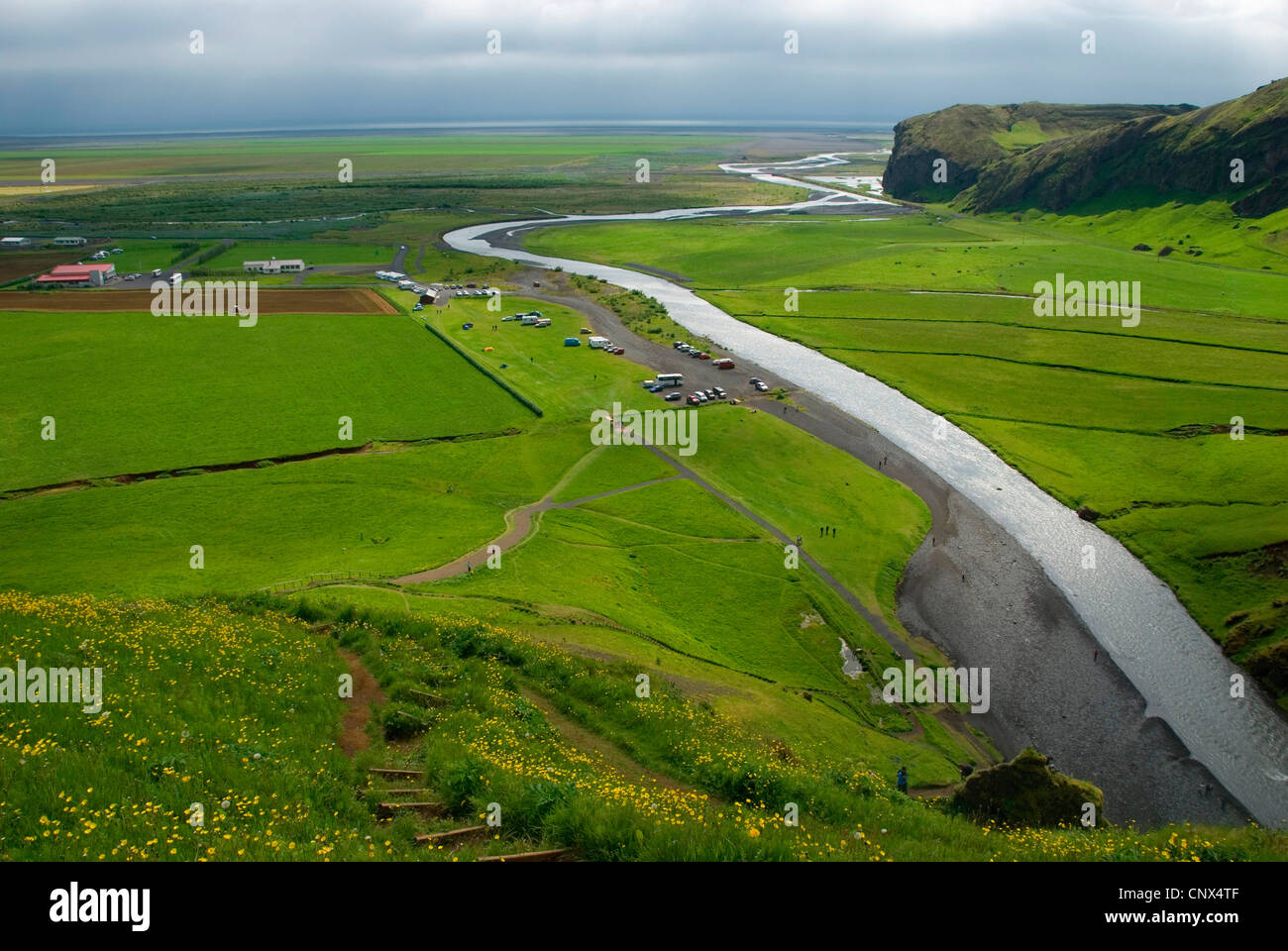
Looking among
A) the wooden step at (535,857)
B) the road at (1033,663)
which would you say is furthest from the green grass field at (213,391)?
the wooden step at (535,857)

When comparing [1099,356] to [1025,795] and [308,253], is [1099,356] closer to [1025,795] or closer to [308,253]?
[1025,795]

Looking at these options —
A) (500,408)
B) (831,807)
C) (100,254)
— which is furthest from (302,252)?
(831,807)

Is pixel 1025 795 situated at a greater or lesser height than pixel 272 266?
lesser

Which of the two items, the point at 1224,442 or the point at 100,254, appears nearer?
the point at 1224,442

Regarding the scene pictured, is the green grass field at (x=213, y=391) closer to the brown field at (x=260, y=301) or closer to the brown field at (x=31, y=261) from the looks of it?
the brown field at (x=260, y=301)

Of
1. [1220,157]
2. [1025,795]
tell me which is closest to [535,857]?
[1025,795]

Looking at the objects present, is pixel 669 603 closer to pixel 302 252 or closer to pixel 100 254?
pixel 302 252
